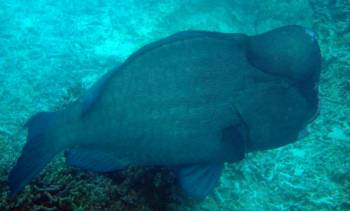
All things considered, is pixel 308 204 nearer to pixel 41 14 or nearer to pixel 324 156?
pixel 324 156

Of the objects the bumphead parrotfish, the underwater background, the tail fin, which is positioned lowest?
the underwater background

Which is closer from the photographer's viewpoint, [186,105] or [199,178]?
[186,105]

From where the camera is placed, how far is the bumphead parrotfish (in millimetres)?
2363

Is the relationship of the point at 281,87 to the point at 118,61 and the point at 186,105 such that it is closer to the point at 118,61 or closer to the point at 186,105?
the point at 186,105

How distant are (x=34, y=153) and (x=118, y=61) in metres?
3.42

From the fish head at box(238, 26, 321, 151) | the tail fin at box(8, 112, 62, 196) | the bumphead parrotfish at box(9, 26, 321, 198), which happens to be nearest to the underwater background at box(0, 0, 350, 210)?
the tail fin at box(8, 112, 62, 196)

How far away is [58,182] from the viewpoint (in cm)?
274

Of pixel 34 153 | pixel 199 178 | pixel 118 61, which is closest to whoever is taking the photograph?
pixel 34 153

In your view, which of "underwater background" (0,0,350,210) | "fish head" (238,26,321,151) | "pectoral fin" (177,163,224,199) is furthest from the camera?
"underwater background" (0,0,350,210)

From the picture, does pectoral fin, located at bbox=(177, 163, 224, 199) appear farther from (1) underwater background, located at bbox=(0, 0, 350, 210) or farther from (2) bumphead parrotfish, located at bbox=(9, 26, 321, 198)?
(1) underwater background, located at bbox=(0, 0, 350, 210)

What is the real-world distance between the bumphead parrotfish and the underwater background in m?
0.50

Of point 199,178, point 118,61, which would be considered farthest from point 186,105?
point 118,61

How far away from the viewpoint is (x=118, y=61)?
5582 millimetres

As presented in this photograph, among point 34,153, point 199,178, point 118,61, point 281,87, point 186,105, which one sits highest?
point 281,87
